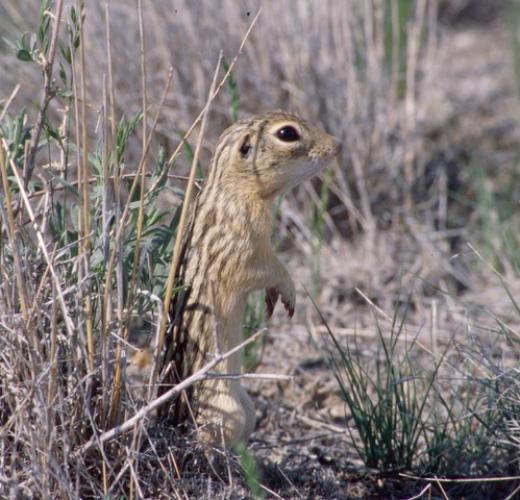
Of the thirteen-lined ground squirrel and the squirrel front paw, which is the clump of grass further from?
the thirteen-lined ground squirrel

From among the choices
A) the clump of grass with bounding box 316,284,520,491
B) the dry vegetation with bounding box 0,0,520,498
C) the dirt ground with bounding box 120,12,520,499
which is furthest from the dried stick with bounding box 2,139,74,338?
the clump of grass with bounding box 316,284,520,491

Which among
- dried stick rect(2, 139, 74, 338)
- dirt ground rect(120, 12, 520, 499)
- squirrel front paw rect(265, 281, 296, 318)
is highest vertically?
dried stick rect(2, 139, 74, 338)

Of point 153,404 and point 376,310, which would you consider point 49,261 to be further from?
point 376,310

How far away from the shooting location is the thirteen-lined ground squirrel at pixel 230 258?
3.47m

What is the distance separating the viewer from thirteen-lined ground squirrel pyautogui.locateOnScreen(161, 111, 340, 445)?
11.4ft

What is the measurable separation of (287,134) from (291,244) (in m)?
2.38

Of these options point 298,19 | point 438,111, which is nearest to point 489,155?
point 438,111

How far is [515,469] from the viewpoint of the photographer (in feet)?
12.4

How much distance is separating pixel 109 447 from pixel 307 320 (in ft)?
7.25

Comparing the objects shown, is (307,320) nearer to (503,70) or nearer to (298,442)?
(298,442)

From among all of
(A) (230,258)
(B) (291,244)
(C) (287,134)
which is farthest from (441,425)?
(B) (291,244)

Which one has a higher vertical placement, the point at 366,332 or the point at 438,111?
the point at 438,111

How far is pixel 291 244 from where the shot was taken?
6039 mm

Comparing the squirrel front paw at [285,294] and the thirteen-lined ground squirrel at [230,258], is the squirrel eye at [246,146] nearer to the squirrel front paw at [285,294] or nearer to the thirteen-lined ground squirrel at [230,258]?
the thirteen-lined ground squirrel at [230,258]
